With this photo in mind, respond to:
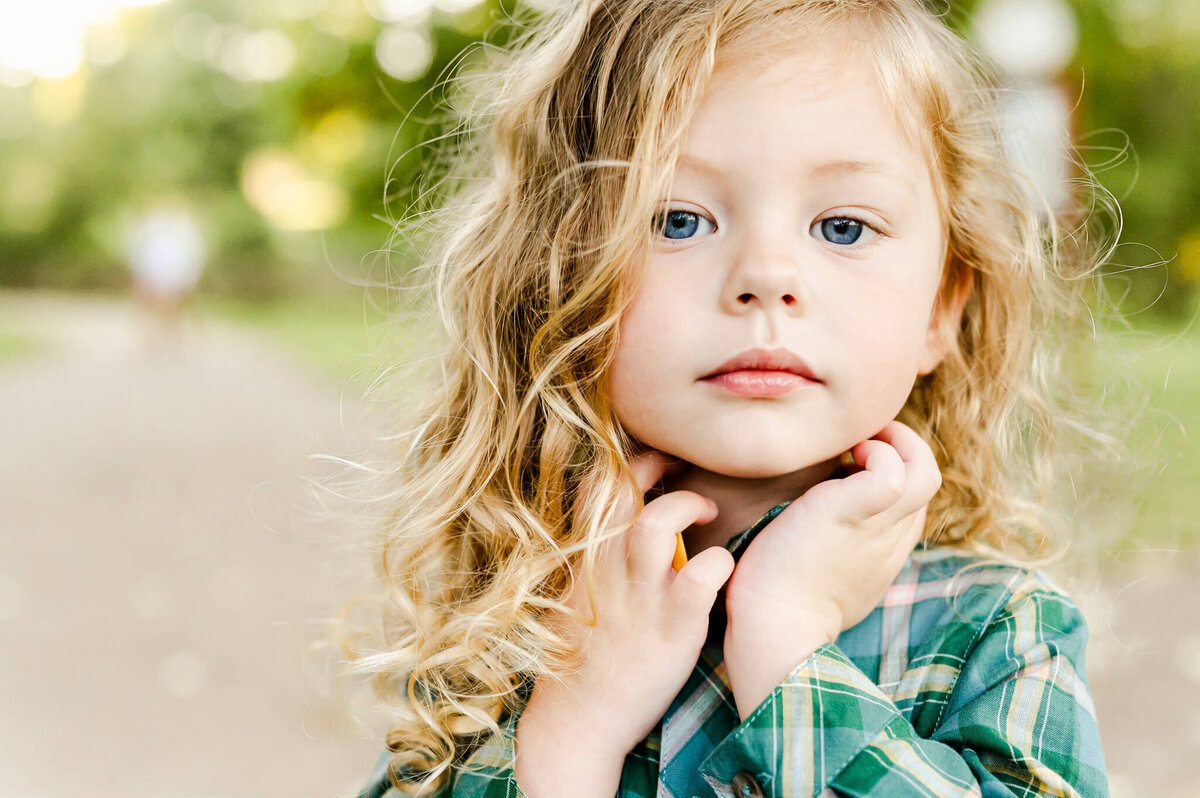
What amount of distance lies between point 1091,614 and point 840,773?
11.7 feet

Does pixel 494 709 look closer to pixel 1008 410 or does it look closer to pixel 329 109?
pixel 1008 410

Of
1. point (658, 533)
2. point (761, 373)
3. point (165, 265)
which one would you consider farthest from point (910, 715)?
point (165, 265)

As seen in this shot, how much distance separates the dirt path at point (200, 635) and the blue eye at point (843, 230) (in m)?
0.99

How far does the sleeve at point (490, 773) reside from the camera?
1501 mm

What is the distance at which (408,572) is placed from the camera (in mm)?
1795

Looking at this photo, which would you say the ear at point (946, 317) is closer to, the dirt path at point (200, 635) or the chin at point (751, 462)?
the chin at point (751, 462)

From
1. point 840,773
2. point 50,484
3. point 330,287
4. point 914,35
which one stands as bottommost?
point 330,287

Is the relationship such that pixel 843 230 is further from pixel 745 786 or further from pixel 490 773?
pixel 490 773

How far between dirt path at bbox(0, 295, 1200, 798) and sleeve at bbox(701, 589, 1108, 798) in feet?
3.18

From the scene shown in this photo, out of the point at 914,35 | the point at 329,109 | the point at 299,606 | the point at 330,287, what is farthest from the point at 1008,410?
the point at 330,287

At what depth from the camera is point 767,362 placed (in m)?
1.41

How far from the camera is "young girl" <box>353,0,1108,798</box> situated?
142 cm

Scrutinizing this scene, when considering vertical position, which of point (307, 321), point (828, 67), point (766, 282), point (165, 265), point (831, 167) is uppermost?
point (828, 67)

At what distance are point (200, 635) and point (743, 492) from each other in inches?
168
